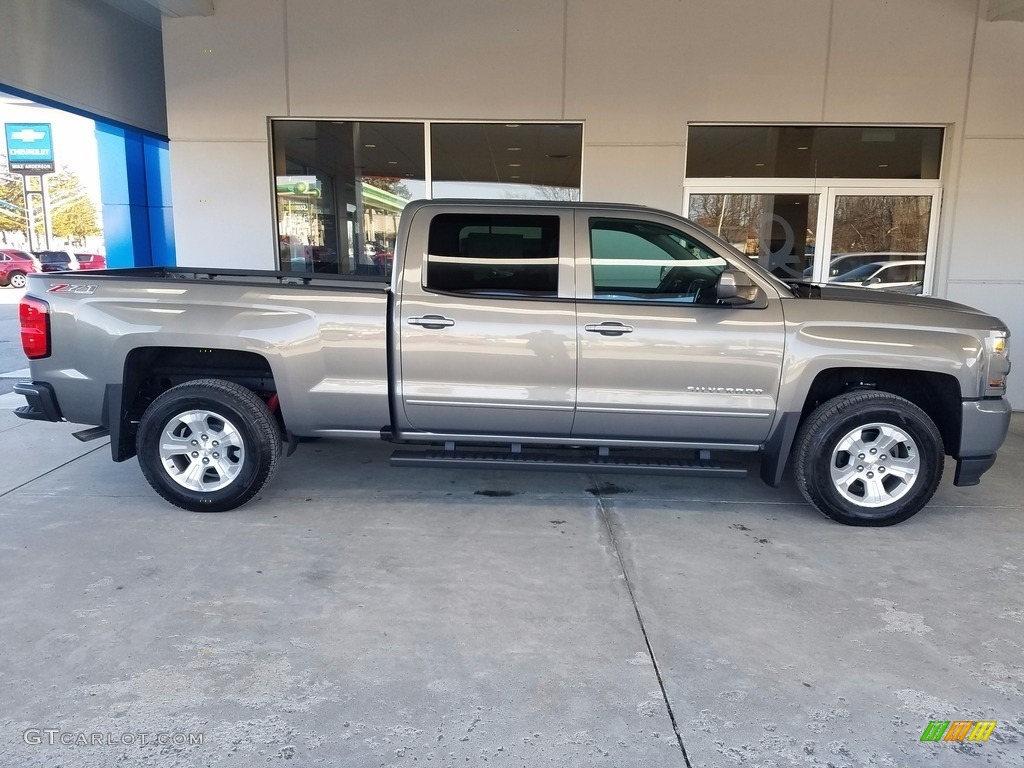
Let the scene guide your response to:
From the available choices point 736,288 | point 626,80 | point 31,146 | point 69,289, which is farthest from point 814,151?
point 31,146

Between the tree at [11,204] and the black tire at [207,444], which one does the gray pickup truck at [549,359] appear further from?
the tree at [11,204]

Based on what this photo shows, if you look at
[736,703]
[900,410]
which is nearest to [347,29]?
[900,410]

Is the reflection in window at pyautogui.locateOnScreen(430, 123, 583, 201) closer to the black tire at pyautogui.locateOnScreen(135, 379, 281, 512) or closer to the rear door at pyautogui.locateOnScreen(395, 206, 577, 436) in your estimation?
the rear door at pyautogui.locateOnScreen(395, 206, 577, 436)

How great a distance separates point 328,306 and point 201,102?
4.92 meters

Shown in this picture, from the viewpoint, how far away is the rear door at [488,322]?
4.50 metres

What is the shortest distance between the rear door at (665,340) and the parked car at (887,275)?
4.29 meters

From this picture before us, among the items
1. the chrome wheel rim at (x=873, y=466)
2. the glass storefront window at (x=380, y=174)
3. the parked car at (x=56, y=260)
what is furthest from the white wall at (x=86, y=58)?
the parked car at (x=56, y=260)

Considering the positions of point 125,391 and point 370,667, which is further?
point 125,391

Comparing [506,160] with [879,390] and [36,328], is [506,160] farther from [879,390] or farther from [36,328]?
[36,328]

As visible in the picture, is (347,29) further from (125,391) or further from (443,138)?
(125,391)

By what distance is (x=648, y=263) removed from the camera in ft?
15.3

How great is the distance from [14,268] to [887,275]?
33.7 meters

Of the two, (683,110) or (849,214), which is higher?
(683,110)

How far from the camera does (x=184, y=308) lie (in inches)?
178
